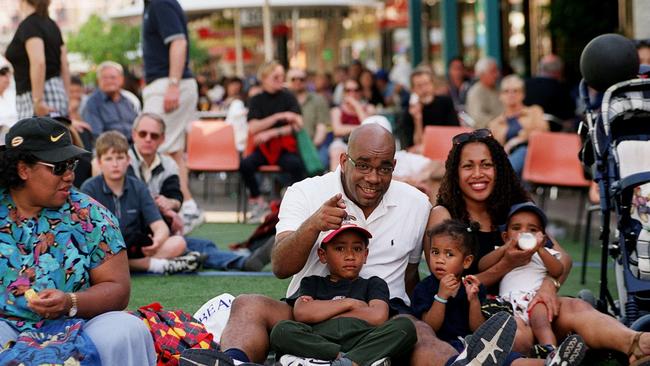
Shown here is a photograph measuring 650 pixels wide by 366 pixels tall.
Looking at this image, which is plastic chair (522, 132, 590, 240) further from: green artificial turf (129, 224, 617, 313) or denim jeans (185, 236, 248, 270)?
denim jeans (185, 236, 248, 270)

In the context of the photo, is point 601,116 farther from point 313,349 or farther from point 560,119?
point 560,119

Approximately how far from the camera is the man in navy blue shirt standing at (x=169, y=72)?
38.1ft

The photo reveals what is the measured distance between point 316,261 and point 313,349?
61 centimetres

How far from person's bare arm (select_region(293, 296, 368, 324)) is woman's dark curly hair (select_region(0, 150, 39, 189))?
1431 millimetres

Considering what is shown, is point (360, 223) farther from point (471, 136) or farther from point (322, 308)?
point (471, 136)

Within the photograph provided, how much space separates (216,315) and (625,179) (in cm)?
229

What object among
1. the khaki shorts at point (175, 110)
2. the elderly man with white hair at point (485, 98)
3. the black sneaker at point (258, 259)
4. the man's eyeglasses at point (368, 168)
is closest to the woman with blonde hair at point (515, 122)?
the elderly man with white hair at point (485, 98)

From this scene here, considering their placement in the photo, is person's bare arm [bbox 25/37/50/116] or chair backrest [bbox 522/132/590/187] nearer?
person's bare arm [bbox 25/37/50/116]

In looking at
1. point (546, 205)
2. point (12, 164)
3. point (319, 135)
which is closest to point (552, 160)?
point (546, 205)

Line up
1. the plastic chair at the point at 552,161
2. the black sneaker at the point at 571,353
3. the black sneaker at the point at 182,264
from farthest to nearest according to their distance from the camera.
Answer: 1. the plastic chair at the point at 552,161
2. the black sneaker at the point at 182,264
3. the black sneaker at the point at 571,353

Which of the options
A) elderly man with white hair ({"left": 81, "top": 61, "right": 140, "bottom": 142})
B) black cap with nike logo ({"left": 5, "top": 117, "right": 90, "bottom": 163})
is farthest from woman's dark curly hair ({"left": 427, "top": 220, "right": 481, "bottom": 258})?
elderly man with white hair ({"left": 81, "top": 61, "right": 140, "bottom": 142})

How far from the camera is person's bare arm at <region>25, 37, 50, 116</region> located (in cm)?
1061

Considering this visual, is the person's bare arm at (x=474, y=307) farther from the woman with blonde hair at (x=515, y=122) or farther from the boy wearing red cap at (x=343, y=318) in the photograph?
the woman with blonde hair at (x=515, y=122)

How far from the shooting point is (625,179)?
272 inches
